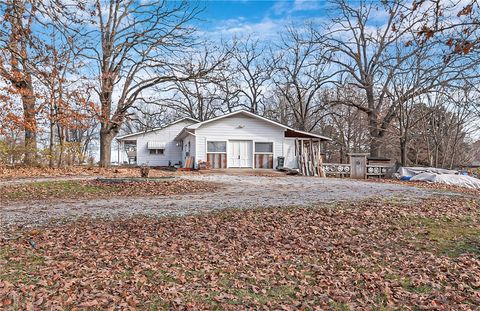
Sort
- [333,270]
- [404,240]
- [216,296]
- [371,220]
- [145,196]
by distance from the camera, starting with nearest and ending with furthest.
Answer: [216,296], [333,270], [404,240], [371,220], [145,196]

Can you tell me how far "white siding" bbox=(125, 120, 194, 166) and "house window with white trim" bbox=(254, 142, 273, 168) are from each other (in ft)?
39.1

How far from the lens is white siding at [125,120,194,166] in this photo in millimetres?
34031

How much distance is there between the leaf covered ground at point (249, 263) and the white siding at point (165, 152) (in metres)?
27.1

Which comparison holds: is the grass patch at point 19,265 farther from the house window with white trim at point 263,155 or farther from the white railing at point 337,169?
the white railing at point 337,169

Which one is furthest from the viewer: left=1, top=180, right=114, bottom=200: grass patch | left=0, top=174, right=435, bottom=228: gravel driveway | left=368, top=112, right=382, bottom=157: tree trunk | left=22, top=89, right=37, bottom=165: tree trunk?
left=368, top=112, right=382, bottom=157: tree trunk

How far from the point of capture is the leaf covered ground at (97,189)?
11016 mm

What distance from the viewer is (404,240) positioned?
629 cm

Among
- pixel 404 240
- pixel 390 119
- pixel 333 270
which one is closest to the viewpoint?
pixel 333 270

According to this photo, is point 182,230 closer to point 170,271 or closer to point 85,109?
point 170,271

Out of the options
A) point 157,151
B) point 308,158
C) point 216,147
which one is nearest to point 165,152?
point 157,151

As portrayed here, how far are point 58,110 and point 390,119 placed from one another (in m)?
24.5

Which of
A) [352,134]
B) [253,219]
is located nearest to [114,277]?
[253,219]

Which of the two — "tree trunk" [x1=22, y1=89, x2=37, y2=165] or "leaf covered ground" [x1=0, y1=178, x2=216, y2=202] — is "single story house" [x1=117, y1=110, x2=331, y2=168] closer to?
"tree trunk" [x1=22, y1=89, x2=37, y2=165]

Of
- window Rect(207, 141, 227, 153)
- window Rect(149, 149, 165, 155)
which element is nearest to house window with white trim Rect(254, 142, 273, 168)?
window Rect(207, 141, 227, 153)
